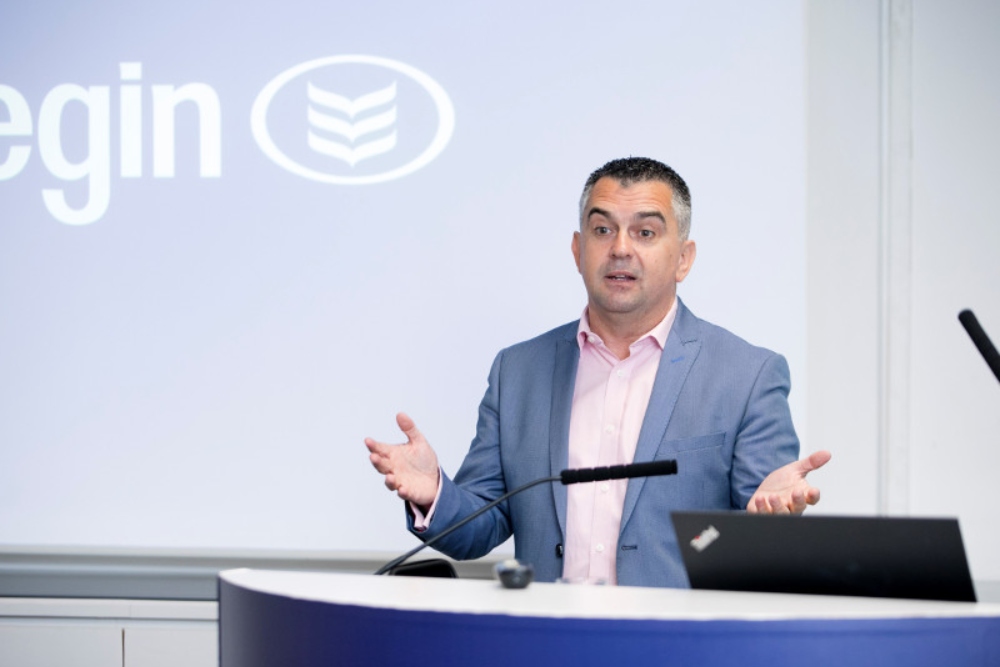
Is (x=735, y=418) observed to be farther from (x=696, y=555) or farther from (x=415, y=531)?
(x=696, y=555)

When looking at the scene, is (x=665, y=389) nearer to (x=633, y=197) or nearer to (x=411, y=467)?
(x=633, y=197)

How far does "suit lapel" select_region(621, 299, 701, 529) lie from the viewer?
8.25 ft

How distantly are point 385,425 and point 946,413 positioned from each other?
164 centimetres

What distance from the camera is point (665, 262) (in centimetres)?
264

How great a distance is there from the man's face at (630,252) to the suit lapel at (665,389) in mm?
74

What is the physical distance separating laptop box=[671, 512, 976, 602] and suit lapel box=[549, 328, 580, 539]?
3.40 ft

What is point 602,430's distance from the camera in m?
2.65

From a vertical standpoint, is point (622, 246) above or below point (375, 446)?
above

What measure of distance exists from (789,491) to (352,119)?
1.93m

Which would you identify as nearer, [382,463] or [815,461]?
[815,461]

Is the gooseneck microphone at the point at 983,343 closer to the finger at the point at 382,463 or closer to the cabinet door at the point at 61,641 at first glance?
the finger at the point at 382,463

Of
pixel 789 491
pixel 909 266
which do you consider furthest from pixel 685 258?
pixel 789 491

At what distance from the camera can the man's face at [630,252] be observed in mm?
2607

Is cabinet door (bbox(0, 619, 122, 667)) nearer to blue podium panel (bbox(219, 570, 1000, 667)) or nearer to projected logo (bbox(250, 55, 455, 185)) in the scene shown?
projected logo (bbox(250, 55, 455, 185))
